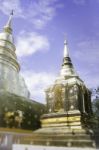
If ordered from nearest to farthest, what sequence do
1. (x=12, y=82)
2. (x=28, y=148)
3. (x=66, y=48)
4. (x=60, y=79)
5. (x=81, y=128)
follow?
(x=28, y=148) < (x=81, y=128) < (x=60, y=79) < (x=66, y=48) < (x=12, y=82)

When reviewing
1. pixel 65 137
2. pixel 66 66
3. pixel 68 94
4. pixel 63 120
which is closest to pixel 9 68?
pixel 66 66

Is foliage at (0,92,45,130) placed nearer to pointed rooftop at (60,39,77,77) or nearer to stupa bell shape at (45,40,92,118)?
stupa bell shape at (45,40,92,118)

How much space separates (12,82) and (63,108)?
693 cm

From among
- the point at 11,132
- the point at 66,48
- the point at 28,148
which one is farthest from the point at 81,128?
the point at 66,48

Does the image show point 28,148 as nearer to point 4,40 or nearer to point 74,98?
point 74,98

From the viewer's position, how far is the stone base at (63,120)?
12797mm

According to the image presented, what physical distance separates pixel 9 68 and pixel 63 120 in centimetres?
928

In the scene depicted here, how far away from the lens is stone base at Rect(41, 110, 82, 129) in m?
12.8

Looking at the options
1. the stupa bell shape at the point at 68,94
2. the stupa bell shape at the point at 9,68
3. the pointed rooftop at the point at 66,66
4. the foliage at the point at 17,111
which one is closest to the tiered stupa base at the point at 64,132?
the stupa bell shape at the point at 68,94

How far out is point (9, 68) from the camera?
2023 centimetres

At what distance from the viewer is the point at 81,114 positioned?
509 inches

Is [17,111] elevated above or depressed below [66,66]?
below

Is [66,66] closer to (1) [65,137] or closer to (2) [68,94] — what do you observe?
(2) [68,94]

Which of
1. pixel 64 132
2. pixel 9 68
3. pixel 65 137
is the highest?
pixel 9 68
